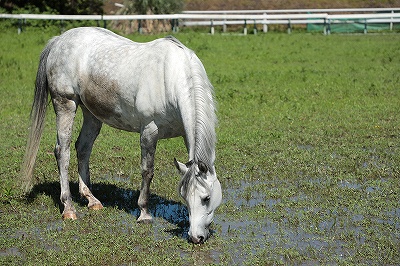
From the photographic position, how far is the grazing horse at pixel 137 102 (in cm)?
639

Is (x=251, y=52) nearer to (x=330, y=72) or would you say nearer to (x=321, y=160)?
(x=330, y=72)

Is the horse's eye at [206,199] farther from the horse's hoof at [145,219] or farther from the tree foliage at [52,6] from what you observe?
the tree foliage at [52,6]

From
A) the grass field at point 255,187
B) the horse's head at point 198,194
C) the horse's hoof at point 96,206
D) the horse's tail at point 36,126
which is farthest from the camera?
the horse's tail at point 36,126

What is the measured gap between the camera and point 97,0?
3244 centimetres

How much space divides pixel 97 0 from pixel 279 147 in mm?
23584

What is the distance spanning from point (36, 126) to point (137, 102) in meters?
1.56

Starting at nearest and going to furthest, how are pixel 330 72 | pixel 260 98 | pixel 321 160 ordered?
pixel 321 160
pixel 260 98
pixel 330 72

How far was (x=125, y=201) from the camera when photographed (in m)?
8.29

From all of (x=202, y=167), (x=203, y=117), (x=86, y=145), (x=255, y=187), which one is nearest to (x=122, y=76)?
(x=86, y=145)

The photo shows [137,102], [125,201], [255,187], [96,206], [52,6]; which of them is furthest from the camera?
[52,6]

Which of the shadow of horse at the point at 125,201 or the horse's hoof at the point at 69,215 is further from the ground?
the horse's hoof at the point at 69,215

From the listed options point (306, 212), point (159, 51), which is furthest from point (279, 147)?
point (159, 51)

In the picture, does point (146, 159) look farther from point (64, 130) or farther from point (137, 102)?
point (64, 130)

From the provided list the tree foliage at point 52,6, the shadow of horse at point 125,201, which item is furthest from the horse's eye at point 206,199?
the tree foliage at point 52,6
